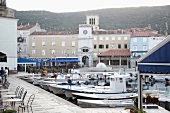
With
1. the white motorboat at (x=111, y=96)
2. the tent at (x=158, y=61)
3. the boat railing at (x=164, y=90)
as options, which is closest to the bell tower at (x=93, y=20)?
the boat railing at (x=164, y=90)

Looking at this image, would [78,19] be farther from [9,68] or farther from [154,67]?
[154,67]

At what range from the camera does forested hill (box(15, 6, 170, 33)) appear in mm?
152125

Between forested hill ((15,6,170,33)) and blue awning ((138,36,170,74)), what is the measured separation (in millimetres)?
131907

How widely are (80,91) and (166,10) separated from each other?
161029 millimetres

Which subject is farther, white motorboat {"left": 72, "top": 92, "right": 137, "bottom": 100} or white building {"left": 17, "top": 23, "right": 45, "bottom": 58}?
white building {"left": 17, "top": 23, "right": 45, "bottom": 58}

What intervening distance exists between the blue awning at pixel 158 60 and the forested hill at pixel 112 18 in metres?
132

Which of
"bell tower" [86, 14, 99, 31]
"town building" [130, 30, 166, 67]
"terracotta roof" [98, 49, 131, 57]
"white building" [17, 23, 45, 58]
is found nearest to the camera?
"town building" [130, 30, 166, 67]

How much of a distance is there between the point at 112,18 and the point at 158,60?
6658 inches

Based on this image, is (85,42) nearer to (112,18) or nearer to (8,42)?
(8,42)

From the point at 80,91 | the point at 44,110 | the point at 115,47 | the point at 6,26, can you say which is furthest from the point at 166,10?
the point at 44,110

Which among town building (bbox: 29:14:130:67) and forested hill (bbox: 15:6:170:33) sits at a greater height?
forested hill (bbox: 15:6:170:33)

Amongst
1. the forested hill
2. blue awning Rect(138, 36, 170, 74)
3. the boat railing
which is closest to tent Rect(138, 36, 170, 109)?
blue awning Rect(138, 36, 170, 74)

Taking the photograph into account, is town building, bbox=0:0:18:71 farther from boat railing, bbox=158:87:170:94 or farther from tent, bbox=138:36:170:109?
tent, bbox=138:36:170:109

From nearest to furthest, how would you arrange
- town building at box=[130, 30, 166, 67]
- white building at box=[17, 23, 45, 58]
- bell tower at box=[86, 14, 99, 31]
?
town building at box=[130, 30, 166, 67] → white building at box=[17, 23, 45, 58] → bell tower at box=[86, 14, 99, 31]
